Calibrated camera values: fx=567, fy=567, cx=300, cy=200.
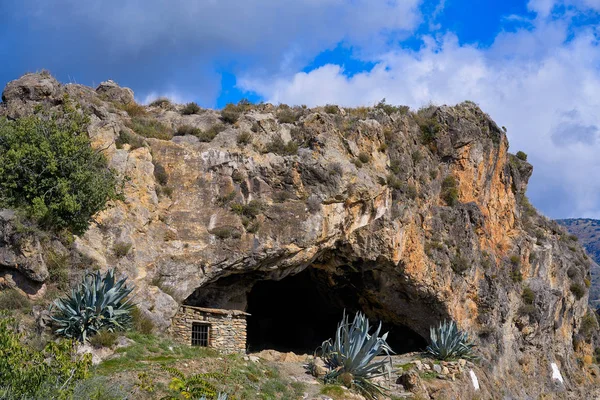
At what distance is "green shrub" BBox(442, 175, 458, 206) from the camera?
2580 centimetres

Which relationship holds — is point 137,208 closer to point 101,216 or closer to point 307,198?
point 101,216

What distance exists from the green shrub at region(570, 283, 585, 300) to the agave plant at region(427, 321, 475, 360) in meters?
14.2

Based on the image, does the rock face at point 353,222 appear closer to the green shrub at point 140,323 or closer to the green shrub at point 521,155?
the green shrub at point 140,323

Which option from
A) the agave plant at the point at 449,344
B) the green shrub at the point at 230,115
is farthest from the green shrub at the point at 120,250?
the agave plant at the point at 449,344

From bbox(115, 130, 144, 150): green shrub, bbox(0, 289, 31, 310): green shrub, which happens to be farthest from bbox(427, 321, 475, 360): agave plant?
bbox(0, 289, 31, 310): green shrub

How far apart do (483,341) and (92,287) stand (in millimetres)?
18103

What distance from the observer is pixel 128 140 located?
1867cm

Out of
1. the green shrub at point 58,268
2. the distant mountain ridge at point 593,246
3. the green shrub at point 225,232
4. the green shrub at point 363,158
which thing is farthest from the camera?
the distant mountain ridge at point 593,246

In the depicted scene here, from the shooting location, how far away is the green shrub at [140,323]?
1455cm

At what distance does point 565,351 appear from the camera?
30.7 meters

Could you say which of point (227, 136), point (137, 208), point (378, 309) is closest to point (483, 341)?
point (378, 309)

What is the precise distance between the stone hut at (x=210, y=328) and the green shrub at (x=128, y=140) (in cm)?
557

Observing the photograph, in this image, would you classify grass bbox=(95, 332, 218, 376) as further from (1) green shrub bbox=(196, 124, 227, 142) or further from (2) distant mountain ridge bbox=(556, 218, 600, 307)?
(2) distant mountain ridge bbox=(556, 218, 600, 307)

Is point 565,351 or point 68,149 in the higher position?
point 68,149
